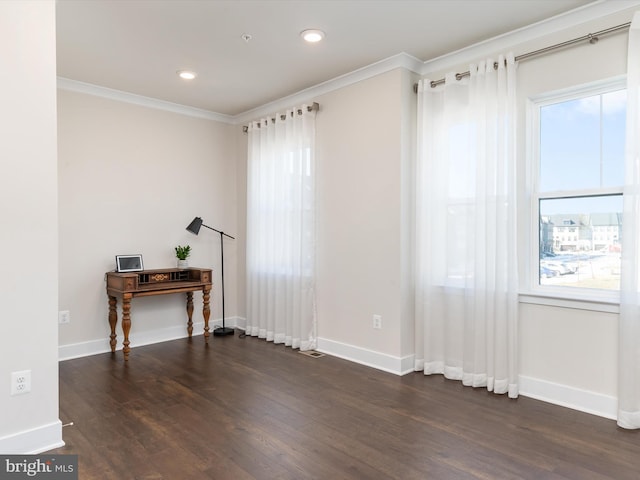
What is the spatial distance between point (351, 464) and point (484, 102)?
2.70 m

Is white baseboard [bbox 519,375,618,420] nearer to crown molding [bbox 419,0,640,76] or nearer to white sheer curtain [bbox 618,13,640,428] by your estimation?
white sheer curtain [bbox 618,13,640,428]

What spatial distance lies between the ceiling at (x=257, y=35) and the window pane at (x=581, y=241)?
1.31 metres

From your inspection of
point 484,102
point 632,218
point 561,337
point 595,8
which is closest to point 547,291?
point 561,337

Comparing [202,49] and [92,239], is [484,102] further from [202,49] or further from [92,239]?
[92,239]

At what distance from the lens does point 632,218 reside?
8.79ft

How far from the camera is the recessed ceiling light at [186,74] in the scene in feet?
13.2

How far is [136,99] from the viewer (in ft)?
15.5

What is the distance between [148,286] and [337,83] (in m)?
2.71

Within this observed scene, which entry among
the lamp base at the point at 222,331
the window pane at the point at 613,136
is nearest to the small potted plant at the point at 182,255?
the lamp base at the point at 222,331

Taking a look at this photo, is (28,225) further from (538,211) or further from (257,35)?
(538,211)

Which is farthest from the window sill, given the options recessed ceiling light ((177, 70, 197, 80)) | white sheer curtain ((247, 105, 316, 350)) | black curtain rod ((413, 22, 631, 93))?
recessed ceiling light ((177, 70, 197, 80))

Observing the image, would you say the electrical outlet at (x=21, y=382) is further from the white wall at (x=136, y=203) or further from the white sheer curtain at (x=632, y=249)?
the white sheer curtain at (x=632, y=249)

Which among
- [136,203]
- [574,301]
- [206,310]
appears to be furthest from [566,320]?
[136,203]

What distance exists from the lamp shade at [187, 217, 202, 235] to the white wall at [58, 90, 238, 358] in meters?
0.09
